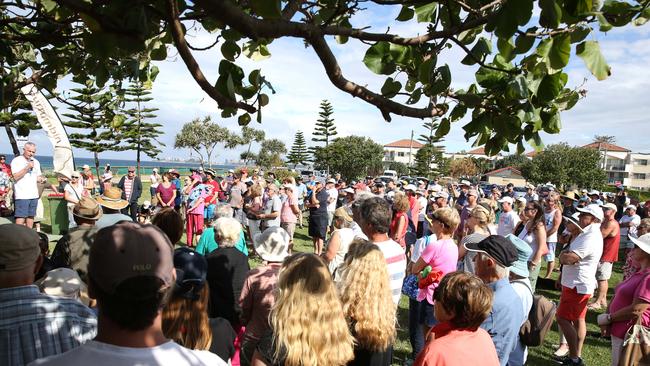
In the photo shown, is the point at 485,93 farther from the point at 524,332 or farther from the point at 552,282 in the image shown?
the point at 552,282

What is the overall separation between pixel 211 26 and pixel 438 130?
151 centimetres

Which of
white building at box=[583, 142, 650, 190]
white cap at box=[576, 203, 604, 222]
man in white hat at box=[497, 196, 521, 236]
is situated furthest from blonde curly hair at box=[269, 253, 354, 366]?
white building at box=[583, 142, 650, 190]

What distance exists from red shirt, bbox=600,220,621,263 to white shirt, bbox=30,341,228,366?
7.35 metres

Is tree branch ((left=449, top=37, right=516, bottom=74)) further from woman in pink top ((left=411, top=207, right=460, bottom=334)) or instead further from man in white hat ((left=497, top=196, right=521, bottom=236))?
man in white hat ((left=497, top=196, right=521, bottom=236))

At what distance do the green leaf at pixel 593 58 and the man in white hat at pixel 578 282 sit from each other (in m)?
3.93

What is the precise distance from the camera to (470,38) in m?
2.25

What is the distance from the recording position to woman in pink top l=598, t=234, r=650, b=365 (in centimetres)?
318

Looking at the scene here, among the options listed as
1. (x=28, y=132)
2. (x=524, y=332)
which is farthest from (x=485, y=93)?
(x=28, y=132)

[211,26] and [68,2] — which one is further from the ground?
[211,26]

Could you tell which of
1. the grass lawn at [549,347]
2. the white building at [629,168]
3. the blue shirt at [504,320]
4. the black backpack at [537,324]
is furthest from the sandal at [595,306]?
the white building at [629,168]

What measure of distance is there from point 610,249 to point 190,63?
7488mm

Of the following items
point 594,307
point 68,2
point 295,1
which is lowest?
point 594,307

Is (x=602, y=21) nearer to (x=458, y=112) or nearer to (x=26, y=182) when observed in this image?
(x=458, y=112)

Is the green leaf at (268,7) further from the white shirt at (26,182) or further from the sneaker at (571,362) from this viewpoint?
the white shirt at (26,182)
